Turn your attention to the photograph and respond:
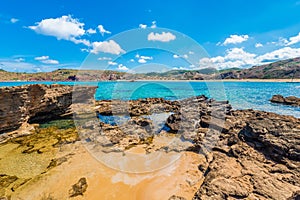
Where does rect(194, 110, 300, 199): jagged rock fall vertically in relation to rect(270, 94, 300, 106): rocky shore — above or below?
above

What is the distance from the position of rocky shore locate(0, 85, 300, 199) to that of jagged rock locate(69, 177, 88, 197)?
40 millimetres

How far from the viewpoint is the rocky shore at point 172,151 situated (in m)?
6.20

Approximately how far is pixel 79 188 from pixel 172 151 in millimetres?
5480

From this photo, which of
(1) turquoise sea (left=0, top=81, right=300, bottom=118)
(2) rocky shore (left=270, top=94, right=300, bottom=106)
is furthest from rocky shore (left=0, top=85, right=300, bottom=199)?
(2) rocky shore (left=270, top=94, right=300, bottom=106)

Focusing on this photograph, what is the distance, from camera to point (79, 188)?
22.9 feet

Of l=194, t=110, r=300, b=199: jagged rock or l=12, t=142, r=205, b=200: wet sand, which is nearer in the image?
l=194, t=110, r=300, b=199: jagged rock

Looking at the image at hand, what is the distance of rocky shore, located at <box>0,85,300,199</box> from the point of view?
6.20 meters

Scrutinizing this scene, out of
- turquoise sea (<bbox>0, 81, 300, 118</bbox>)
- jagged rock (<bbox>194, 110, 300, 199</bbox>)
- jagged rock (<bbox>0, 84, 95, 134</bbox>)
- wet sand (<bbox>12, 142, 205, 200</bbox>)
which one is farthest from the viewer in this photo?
turquoise sea (<bbox>0, 81, 300, 118</bbox>)

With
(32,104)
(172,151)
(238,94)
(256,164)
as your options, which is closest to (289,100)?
(238,94)

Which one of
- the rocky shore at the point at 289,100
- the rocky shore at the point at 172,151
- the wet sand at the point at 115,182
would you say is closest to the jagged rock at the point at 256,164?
the rocky shore at the point at 172,151

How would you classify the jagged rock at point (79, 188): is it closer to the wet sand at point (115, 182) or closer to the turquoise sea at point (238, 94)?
the wet sand at point (115, 182)

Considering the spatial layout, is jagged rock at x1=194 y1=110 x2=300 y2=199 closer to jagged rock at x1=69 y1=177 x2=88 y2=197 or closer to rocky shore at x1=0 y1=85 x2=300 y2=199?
rocky shore at x1=0 y1=85 x2=300 y2=199

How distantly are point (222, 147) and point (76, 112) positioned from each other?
17279 millimetres

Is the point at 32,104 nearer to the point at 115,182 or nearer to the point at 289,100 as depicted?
the point at 115,182
